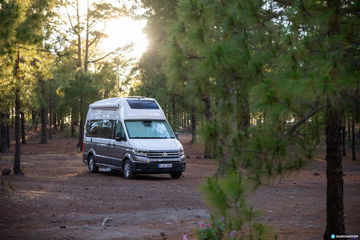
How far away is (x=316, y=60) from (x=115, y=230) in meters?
5.07

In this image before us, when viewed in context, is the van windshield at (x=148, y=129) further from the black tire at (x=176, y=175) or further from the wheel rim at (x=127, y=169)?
the black tire at (x=176, y=175)

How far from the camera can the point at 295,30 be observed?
5.91 metres

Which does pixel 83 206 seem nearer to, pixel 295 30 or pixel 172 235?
pixel 172 235

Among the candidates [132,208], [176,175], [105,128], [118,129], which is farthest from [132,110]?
[132,208]

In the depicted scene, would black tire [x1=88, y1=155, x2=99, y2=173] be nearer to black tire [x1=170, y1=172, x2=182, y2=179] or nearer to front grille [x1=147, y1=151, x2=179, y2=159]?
black tire [x1=170, y1=172, x2=182, y2=179]

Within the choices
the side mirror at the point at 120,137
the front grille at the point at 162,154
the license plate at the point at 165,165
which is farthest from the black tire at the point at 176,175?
→ the side mirror at the point at 120,137

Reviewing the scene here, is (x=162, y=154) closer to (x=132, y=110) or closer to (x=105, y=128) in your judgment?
(x=132, y=110)

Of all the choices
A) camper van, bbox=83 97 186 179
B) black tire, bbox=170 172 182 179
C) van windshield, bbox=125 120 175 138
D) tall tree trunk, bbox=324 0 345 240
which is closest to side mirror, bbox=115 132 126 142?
camper van, bbox=83 97 186 179

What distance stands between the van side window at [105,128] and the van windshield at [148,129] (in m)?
1.12

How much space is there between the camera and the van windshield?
57.6ft

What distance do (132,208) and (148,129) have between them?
686 cm

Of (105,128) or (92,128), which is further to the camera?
(92,128)

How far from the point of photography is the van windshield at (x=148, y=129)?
57.6 ft

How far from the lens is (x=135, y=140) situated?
1714 centimetres
